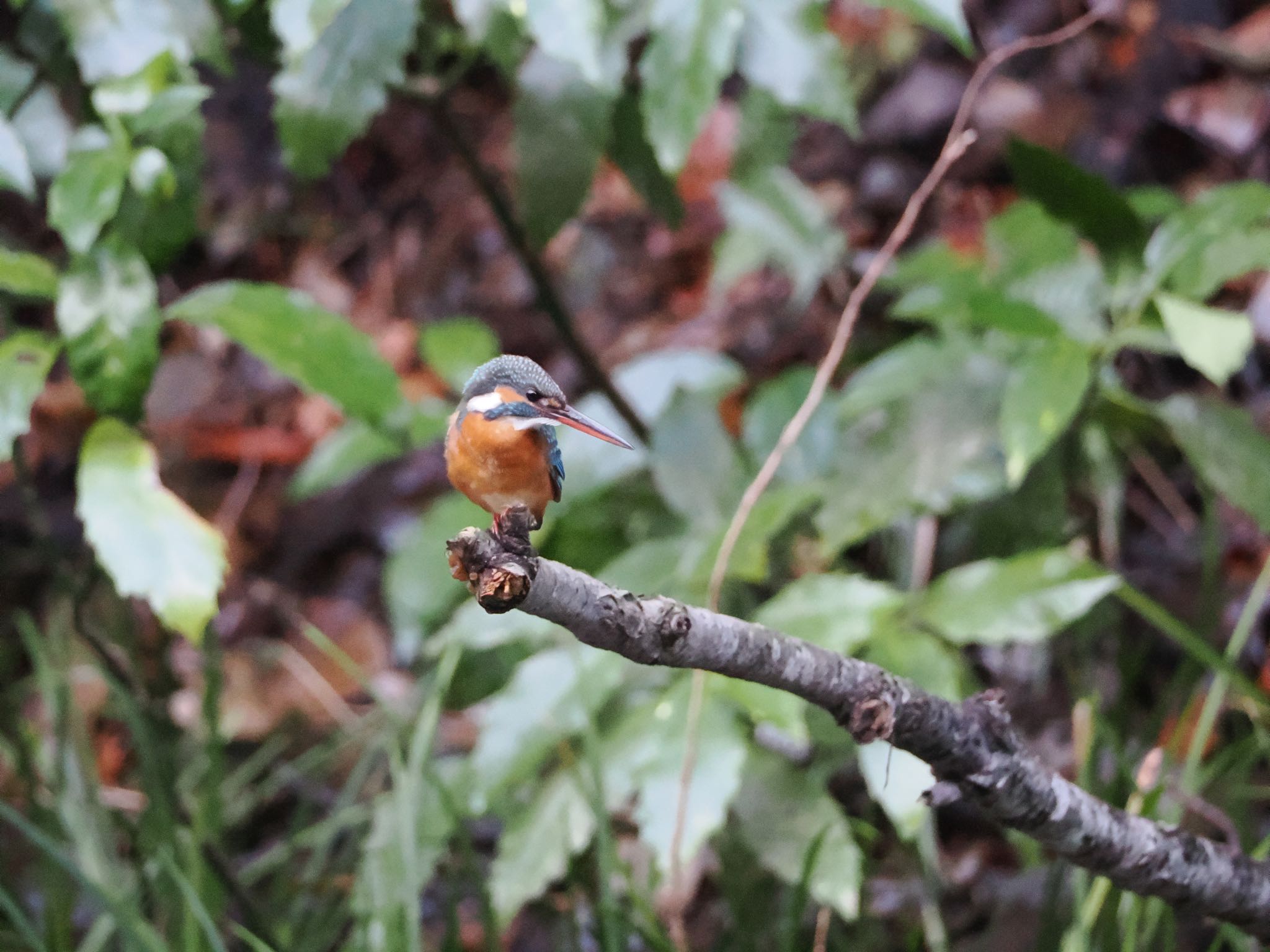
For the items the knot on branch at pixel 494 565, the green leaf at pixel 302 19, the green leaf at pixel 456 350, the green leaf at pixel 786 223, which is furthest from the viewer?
the green leaf at pixel 786 223

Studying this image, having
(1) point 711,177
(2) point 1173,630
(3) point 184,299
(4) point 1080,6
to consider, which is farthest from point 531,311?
(2) point 1173,630

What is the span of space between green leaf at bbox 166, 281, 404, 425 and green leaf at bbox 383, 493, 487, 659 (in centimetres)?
62

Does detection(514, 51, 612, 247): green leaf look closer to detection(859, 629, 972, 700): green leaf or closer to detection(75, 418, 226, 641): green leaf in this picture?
detection(75, 418, 226, 641): green leaf

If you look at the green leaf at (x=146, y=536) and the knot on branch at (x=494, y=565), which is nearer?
the knot on branch at (x=494, y=565)

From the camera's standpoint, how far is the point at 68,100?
167 centimetres

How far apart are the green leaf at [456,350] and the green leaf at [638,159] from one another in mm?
392

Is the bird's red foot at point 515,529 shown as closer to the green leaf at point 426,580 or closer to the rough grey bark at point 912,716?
the rough grey bark at point 912,716

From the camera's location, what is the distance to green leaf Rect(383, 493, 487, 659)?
2072mm

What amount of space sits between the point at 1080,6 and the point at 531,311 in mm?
1882

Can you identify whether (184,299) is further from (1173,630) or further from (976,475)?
(1173,630)

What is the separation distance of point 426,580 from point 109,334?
0.86 m

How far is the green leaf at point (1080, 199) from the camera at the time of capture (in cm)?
168

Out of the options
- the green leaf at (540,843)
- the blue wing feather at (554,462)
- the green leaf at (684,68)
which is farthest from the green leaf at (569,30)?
the green leaf at (540,843)

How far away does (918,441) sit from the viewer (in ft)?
5.82
